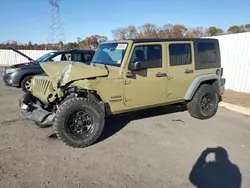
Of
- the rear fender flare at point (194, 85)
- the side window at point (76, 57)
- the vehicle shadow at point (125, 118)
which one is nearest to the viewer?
the vehicle shadow at point (125, 118)

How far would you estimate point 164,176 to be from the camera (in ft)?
11.2

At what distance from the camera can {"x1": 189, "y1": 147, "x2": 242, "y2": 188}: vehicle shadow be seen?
126 inches

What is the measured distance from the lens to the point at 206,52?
6148 millimetres

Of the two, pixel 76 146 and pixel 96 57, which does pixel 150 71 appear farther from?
pixel 76 146

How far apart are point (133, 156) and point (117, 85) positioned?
1418 millimetres

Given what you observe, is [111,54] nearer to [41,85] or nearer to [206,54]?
[41,85]

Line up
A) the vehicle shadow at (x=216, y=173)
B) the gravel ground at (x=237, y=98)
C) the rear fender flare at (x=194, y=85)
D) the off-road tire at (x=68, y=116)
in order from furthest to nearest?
the gravel ground at (x=237, y=98), the rear fender flare at (x=194, y=85), the off-road tire at (x=68, y=116), the vehicle shadow at (x=216, y=173)

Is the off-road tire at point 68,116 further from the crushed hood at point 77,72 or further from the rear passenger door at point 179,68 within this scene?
the rear passenger door at point 179,68

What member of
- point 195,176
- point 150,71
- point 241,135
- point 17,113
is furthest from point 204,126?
point 17,113

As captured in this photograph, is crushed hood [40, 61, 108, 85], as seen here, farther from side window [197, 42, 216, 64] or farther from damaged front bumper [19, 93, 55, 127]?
side window [197, 42, 216, 64]

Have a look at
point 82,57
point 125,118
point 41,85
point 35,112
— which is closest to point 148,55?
point 125,118

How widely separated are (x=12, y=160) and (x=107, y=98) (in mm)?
1944

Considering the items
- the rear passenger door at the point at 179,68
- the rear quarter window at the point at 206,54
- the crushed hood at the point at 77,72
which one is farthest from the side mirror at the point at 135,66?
the rear quarter window at the point at 206,54

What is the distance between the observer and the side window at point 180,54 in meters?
5.48
